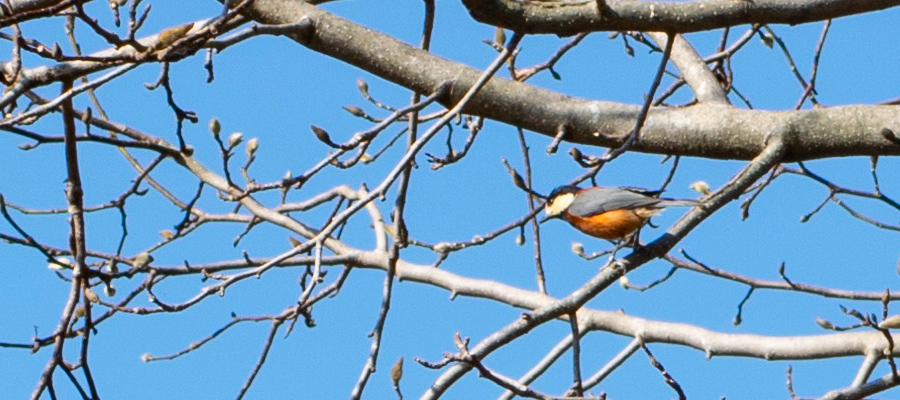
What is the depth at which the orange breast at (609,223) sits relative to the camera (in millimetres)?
4078

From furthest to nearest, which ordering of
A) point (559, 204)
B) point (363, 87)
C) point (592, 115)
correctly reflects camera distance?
1. point (559, 204)
2. point (363, 87)
3. point (592, 115)

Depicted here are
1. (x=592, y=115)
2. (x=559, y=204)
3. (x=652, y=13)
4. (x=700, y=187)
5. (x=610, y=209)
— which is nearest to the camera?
(x=652, y=13)

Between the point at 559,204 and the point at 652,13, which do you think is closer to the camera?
the point at 652,13

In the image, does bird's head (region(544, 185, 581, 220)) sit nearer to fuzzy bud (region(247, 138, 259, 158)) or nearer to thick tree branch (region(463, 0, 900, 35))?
fuzzy bud (region(247, 138, 259, 158))

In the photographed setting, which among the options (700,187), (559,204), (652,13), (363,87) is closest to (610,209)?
(559,204)

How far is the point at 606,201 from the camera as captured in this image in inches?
163

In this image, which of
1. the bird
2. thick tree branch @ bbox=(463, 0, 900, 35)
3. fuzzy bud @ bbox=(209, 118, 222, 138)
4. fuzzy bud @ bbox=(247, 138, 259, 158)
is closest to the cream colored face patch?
the bird

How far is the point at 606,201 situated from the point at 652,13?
1.81 meters

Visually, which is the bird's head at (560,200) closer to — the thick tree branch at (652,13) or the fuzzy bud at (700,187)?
the fuzzy bud at (700,187)

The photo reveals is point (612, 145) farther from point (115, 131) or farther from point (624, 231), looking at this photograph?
point (115, 131)

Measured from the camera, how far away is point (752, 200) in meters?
4.03

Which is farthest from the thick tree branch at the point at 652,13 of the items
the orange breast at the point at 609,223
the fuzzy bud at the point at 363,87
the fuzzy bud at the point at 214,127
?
the orange breast at the point at 609,223

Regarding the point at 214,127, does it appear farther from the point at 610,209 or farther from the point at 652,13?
the point at 610,209

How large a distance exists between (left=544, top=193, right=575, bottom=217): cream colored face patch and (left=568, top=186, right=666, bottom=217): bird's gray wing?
5 cm
